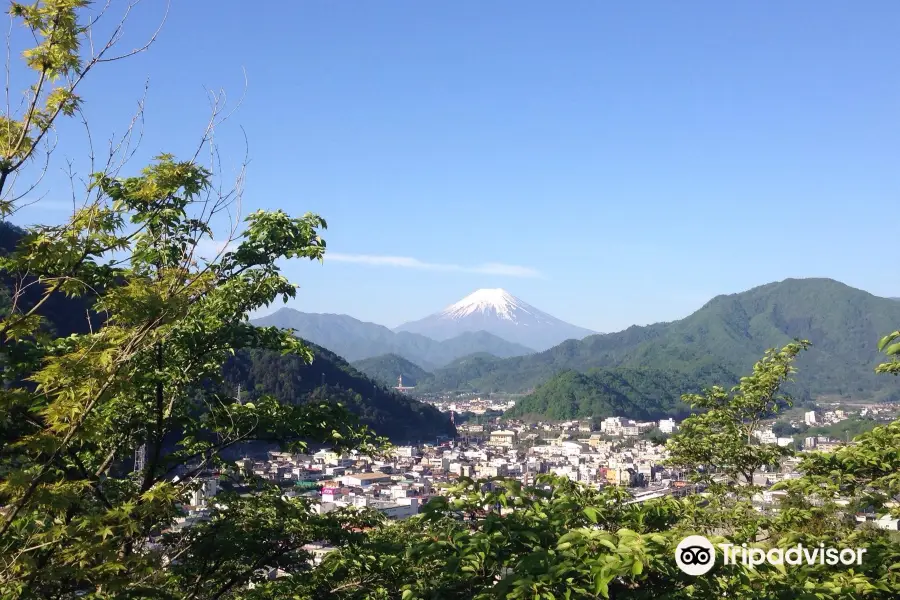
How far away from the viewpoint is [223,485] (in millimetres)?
4426

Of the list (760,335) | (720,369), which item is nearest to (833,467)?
(720,369)

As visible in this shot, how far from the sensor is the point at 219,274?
3.45m

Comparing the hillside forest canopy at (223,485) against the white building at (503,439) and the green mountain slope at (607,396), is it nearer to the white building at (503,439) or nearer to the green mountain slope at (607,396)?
the white building at (503,439)

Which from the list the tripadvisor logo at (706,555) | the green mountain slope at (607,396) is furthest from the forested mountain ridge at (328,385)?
the tripadvisor logo at (706,555)

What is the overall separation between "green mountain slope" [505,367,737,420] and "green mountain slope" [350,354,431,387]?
2073 inches

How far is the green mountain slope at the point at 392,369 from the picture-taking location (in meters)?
144

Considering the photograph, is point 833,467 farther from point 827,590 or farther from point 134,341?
point 134,341

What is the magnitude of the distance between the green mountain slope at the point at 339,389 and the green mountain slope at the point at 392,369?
67.5 m

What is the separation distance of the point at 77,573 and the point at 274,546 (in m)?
1.34

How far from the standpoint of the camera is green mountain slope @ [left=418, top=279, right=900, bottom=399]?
122 metres

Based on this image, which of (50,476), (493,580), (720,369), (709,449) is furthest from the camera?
(720,369)

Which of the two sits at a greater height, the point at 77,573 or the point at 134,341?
the point at 134,341

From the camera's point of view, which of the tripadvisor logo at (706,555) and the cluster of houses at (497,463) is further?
the cluster of houses at (497,463)

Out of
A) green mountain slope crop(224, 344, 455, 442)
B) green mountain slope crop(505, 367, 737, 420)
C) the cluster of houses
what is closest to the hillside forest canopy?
the cluster of houses
